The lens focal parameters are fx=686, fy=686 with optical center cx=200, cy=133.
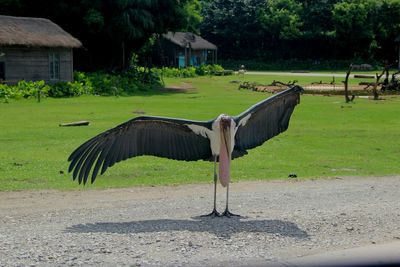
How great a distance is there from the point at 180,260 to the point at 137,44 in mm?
52136

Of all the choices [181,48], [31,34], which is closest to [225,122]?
[31,34]

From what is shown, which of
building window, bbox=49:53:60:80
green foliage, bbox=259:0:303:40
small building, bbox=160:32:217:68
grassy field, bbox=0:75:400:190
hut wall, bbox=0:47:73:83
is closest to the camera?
grassy field, bbox=0:75:400:190

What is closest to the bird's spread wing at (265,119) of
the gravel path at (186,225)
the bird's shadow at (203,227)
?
the gravel path at (186,225)

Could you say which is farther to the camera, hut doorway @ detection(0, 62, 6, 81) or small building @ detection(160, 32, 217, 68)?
small building @ detection(160, 32, 217, 68)

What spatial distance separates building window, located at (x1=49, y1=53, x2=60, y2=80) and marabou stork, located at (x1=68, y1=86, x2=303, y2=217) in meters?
38.6

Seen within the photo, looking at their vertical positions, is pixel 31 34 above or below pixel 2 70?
above

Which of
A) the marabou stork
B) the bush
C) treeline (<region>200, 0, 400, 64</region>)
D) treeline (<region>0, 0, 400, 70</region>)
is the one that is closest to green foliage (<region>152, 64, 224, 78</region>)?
the bush

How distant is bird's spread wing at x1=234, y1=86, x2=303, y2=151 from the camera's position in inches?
410

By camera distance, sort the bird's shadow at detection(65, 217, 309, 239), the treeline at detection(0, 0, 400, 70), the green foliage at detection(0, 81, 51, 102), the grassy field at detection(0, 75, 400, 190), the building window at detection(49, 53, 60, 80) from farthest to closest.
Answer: the treeline at detection(0, 0, 400, 70)
the building window at detection(49, 53, 60, 80)
the green foliage at detection(0, 81, 51, 102)
the grassy field at detection(0, 75, 400, 190)
the bird's shadow at detection(65, 217, 309, 239)

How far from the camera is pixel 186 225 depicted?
9.64 m

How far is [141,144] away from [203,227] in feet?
5.24

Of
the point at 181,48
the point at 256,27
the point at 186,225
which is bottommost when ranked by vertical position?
the point at 186,225

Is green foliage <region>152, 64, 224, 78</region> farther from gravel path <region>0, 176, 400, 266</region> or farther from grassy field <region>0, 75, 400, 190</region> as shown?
gravel path <region>0, 176, 400, 266</region>

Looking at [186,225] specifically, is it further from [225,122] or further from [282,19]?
[282,19]
